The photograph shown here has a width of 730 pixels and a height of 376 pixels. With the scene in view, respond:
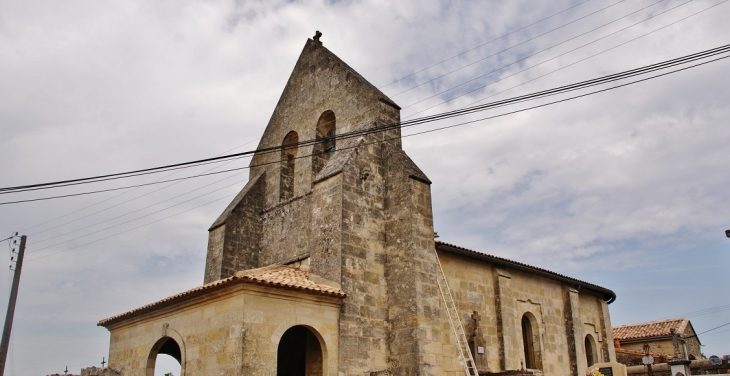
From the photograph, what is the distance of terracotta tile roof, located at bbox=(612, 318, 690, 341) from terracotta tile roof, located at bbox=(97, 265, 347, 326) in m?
19.5

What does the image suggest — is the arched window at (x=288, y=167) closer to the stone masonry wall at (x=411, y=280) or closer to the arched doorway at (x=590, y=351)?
the stone masonry wall at (x=411, y=280)

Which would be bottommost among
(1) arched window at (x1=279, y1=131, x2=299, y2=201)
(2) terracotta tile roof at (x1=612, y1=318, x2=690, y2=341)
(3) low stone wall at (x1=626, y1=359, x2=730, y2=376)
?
(3) low stone wall at (x1=626, y1=359, x2=730, y2=376)

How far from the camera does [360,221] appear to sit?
1366cm

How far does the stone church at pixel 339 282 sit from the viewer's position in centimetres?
1173

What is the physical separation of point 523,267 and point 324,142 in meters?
6.99

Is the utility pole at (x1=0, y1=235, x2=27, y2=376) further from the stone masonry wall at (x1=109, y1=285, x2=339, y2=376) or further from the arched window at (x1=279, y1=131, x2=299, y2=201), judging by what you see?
the arched window at (x1=279, y1=131, x2=299, y2=201)

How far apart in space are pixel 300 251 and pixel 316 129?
3.77 metres

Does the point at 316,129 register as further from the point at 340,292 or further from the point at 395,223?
the point at 340,292

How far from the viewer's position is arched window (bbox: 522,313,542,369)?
56.9 ft

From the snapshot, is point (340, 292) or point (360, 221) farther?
point (360, 221)

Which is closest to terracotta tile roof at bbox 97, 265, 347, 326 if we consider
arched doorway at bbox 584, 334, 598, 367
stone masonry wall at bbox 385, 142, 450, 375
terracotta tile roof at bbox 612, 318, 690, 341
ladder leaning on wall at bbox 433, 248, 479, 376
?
stone masonry wall at bbox 385, 142, 450, 375

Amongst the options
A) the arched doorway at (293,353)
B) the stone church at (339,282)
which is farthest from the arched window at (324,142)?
the arched doorway at (293,353)

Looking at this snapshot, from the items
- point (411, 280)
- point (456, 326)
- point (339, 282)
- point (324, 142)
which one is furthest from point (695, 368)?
point (324, 142)

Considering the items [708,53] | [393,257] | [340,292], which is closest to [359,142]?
[393,257]
